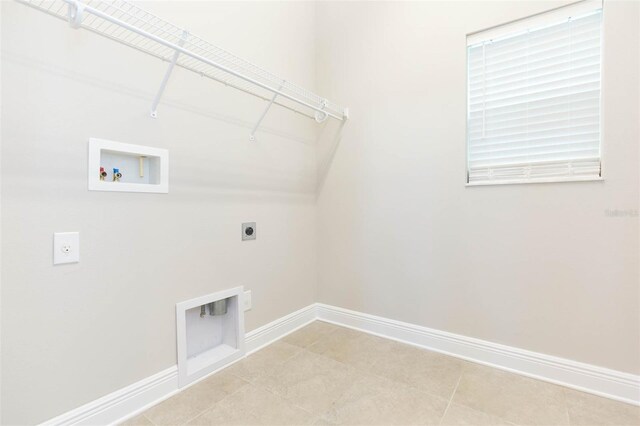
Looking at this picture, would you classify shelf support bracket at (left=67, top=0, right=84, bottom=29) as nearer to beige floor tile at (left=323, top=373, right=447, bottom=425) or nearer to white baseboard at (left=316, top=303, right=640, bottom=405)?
beige floor tile at (left=323, top=373, right=447, bottom=425)

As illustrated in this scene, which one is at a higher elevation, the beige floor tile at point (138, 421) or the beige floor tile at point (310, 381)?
the beige floor tile at point (310, 381)

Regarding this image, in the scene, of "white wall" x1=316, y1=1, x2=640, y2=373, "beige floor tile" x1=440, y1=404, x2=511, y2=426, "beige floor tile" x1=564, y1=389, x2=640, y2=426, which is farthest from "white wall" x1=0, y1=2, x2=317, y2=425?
"beige floor tile" x1=564, y1=389, x2=640, y2=426

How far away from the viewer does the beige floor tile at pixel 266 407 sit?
4.24 feet

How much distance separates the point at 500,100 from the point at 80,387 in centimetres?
253

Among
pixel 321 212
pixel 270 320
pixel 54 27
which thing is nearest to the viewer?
pixel 54 27

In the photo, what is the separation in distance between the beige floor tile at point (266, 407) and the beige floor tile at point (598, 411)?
1196 millimetres

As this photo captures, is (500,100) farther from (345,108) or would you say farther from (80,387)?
(80,387)

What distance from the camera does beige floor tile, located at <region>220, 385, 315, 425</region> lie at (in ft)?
4.24

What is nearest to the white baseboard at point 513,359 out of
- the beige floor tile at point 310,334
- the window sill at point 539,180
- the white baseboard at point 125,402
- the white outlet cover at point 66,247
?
the beige floor tile at point 310,334

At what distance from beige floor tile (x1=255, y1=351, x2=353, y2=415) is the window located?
4.60 feet

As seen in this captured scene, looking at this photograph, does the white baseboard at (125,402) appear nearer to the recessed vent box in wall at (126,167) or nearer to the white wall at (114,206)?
the white wall at (114,206)

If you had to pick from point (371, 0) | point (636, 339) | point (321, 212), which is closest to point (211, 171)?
point (321, 212)

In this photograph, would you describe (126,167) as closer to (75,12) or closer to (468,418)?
(75,12)

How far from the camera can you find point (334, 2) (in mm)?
2344
